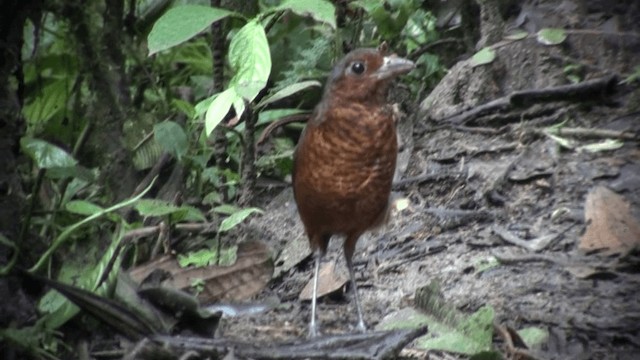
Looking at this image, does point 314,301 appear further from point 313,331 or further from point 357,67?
point 357,67

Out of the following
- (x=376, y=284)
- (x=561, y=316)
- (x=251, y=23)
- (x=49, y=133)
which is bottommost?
(x=376, y=284)

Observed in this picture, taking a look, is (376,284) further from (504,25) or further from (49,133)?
(504,25)

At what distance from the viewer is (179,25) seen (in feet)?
11.5

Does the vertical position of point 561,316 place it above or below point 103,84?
below

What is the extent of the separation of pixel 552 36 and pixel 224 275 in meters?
2.11

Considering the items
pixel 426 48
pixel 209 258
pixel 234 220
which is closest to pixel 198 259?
pixel 209 258

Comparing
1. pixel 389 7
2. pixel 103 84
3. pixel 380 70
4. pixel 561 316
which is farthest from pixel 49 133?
pixel 561 316

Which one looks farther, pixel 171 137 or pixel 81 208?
pixel 171 137

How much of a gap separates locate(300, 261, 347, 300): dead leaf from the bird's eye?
90 centimetres

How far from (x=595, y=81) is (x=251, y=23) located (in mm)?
1934

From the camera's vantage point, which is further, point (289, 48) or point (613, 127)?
point (289, 48)

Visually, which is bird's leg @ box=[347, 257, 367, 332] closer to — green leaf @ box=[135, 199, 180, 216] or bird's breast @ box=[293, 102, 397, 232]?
bird's breast @ box=[293, 102, 397, 232]

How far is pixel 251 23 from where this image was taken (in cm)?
354

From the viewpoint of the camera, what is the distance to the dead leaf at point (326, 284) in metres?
4.08
